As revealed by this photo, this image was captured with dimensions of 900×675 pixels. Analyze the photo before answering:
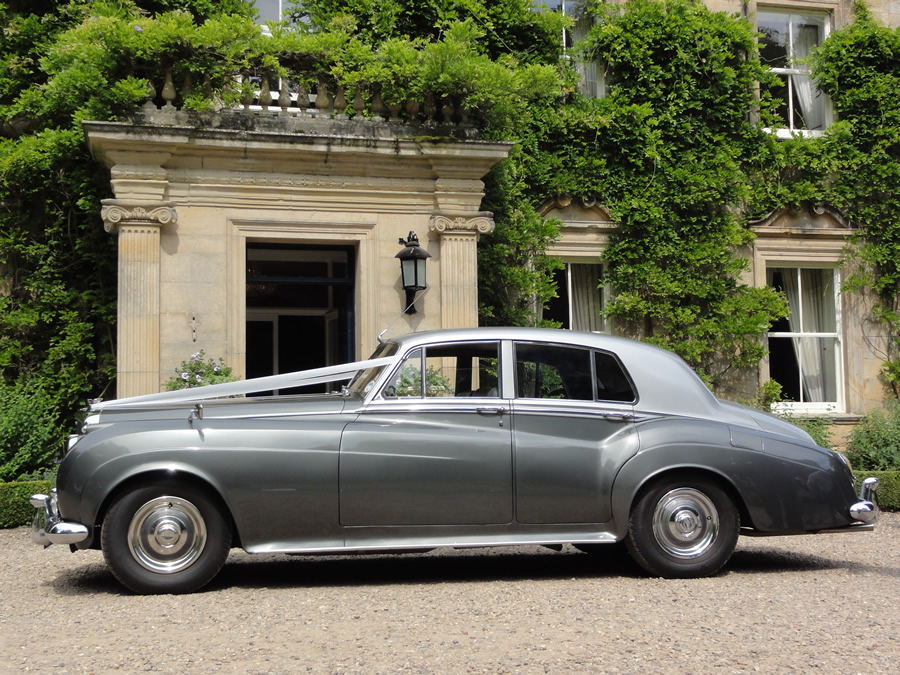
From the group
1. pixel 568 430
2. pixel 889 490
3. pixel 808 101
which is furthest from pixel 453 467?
pixel 808 101

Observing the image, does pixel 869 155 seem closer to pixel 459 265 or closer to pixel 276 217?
pixel 459 265

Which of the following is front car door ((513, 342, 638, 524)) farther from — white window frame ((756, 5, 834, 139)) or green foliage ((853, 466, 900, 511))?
white window frame ((756, 5, 834, 139))

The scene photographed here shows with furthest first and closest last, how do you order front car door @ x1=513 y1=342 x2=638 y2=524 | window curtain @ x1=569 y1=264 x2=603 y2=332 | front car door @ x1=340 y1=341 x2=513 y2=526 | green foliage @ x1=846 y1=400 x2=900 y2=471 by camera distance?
window curtain @ x1=569 y1=264 x2=603 y2=332 → green foliage @ x1=846 y1=400 x2=900 y2=471 → front car door @ x1=513 y1=342 x2=638 y2=524 → front car door @ x1=340 y1=341 x2=513 y2=526

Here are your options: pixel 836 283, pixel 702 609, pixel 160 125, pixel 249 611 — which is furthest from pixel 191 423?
pixel 836 283

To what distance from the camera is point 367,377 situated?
247 inches

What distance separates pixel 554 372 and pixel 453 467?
3.24 ft

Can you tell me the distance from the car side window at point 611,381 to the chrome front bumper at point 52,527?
10.9ft

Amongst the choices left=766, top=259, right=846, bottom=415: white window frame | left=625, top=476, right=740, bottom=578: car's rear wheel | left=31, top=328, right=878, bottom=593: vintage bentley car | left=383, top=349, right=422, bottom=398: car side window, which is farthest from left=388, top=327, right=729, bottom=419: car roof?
left=766, top=259, right=846, bottom=415: white window frame

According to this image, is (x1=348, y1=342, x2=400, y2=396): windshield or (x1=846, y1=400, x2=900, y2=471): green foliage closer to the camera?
(x1=348, y1=342, x2=400, y2=396): windshield

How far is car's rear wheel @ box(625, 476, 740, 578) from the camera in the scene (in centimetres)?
604

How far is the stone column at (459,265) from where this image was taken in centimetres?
1008

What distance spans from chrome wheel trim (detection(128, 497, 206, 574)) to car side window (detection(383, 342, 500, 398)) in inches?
55.0

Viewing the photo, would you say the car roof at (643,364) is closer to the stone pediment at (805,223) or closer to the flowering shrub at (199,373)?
the flowering shrub at (199,373)

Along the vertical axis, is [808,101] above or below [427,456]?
above
